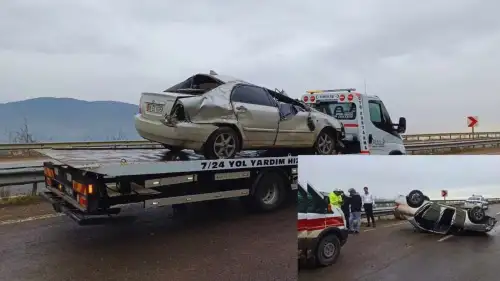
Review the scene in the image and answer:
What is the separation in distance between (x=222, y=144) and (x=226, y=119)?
26 centimetres

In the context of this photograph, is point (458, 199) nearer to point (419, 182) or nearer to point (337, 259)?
point (419, 182)

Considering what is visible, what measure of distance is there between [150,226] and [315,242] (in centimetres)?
384

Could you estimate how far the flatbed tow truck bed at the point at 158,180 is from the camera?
4359 millimetres

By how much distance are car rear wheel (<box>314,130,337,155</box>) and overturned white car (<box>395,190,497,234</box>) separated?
180cm

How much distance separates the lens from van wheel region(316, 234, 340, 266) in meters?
2.01

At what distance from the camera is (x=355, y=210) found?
77.6 inches

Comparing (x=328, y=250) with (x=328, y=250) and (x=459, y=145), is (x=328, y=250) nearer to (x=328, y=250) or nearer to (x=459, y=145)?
(x=328, y=250)

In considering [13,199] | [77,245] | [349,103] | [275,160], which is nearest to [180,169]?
[275,160]

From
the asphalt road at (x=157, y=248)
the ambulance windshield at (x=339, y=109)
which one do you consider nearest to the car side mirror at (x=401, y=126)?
the ambulance windshield at (x=339, y=109)

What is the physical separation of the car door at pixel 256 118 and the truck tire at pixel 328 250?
8.17ft

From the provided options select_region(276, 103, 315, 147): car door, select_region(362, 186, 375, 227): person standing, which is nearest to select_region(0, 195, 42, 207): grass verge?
select_region(276, 103, 315, 147): car door

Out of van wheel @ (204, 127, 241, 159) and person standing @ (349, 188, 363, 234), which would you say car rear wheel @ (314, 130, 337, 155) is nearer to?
van wheel @ (204, 127, 241, 159)

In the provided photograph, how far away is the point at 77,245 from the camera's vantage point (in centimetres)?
489

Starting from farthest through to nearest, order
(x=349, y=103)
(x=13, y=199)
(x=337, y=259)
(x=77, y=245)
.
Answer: (x=13, y=199) < (x=77, y=245) < (x=349, y=103) < (x=337, y=259)
